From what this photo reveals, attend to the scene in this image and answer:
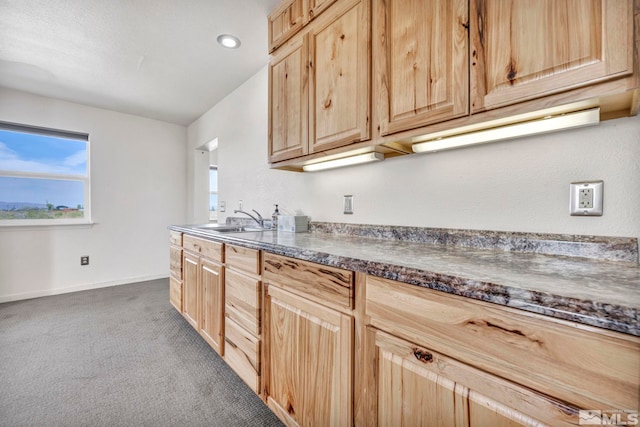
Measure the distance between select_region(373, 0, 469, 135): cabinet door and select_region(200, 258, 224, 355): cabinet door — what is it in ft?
4.57

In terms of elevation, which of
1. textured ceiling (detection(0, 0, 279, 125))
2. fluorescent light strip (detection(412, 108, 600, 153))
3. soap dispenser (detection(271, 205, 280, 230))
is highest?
textured ceiling (detection(0, 0, 279, 125))

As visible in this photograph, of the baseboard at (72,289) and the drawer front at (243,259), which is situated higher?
the drawer front at (243,259)

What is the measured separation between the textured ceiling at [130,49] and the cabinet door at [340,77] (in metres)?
0.66

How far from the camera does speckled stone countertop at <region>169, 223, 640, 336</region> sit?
19.5 inches

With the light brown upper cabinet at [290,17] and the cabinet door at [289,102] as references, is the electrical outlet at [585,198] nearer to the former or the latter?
the cabinet door at [289,102]

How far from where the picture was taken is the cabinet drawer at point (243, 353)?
136 cm

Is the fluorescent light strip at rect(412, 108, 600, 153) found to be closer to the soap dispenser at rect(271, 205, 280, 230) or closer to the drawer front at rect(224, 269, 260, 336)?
the drawer front at rect(224, 269, 260, 336)

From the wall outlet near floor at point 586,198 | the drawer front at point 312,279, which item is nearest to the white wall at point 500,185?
the wall outlet near floor at point 586,198

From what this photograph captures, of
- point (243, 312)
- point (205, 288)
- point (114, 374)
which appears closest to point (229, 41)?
point (205, 288)

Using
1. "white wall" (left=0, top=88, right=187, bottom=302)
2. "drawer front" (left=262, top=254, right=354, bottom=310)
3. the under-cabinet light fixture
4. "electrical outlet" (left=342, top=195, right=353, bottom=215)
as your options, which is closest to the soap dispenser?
the under-cabinet light fixture

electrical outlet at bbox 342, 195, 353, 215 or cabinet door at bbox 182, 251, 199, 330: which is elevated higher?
electrical outlet at bbox 342, 195, 353, 215

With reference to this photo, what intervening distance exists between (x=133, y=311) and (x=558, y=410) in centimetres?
342

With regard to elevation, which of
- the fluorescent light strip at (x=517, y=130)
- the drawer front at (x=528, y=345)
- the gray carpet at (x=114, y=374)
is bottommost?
the gray carpet at (x=114, y=374)
